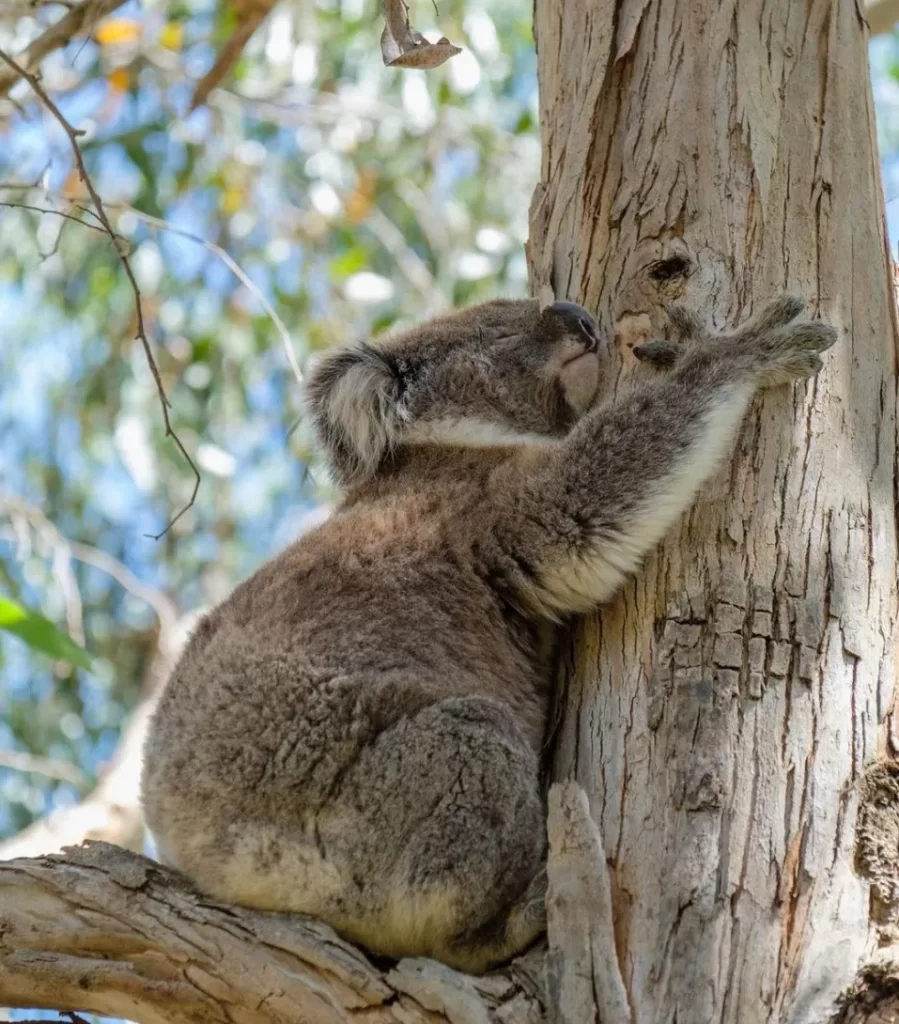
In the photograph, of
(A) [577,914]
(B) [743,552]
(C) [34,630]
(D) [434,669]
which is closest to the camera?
(A) [577,914]

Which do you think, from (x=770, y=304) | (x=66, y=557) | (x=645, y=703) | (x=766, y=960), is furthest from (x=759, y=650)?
(x=66, y=557)

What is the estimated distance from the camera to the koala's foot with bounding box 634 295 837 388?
2.49 m

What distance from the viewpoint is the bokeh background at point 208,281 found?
7.30m

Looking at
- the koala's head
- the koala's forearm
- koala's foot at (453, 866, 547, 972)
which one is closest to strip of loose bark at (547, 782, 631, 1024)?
koala's foot at (453, 866, 547, 972)

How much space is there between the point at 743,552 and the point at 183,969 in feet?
3.64

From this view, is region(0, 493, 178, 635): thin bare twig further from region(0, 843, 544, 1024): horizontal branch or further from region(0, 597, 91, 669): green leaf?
region(0, 843, 544, 1024): horizontal branch

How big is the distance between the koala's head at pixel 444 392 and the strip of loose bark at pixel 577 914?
1290 mm

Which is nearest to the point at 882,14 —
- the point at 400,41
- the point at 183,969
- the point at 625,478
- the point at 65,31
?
the point at 400,41

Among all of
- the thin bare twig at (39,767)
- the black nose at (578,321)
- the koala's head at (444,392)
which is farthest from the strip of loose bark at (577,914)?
the thin bare twig at (39,767)

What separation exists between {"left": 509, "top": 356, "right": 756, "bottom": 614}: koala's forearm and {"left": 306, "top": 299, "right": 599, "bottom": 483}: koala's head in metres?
0.43

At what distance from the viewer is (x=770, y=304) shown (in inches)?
101

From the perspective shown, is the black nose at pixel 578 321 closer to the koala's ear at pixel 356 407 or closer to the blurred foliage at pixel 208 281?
the koala's ear at pixel 356 407

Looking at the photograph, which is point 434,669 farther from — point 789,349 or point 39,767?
point 39,767

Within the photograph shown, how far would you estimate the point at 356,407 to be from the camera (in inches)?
131
